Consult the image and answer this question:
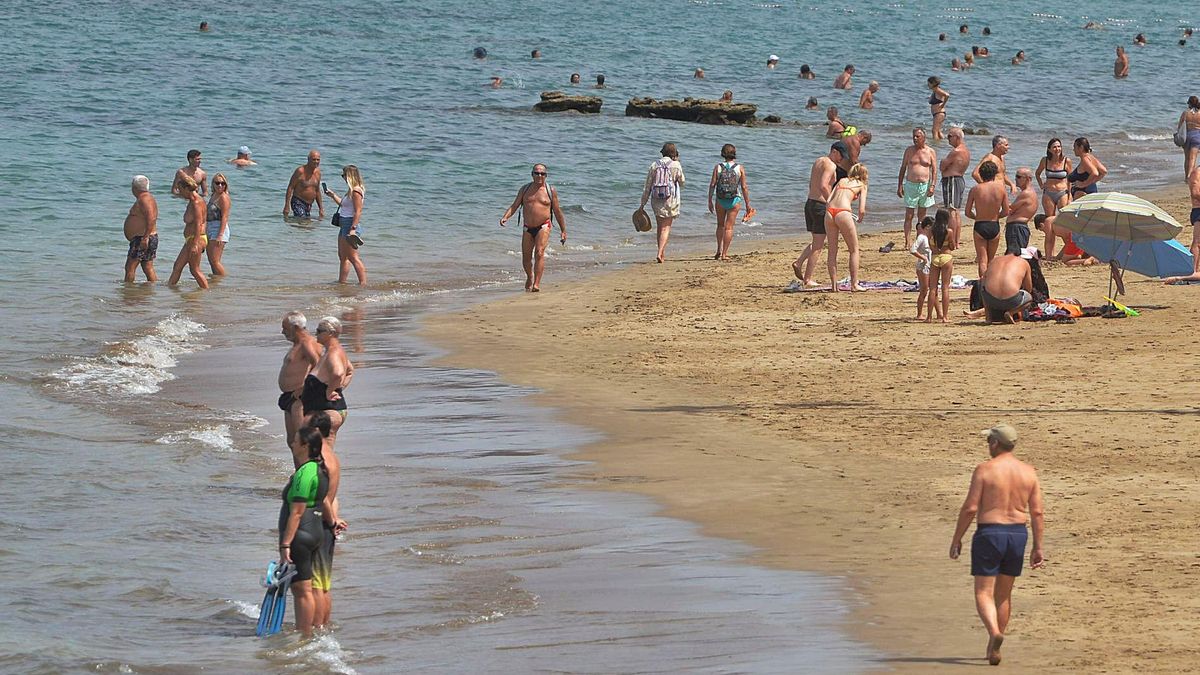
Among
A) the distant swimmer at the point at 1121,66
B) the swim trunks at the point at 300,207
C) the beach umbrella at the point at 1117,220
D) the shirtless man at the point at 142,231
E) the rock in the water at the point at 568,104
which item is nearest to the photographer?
the beach umbrella at the point at 1117,220

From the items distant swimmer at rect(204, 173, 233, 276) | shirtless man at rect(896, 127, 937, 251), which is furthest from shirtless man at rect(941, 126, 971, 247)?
distant swimmer at rect(204, 173, 233, 276)

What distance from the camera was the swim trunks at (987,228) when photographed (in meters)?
16.0

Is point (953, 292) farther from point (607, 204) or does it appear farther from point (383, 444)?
point (607, 204)

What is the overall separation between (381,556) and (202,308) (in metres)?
9.68

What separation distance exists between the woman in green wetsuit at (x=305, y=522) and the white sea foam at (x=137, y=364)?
20.8ft

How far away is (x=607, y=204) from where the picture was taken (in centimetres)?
2748

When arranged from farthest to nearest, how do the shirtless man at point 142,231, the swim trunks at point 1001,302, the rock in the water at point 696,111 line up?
the rock in the water at point 696,111, the shirtless man at point 142,231, the swim trunks at point 1001,302

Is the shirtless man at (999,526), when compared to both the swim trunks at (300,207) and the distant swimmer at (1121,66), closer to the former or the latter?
the swim trunks at (300,207)

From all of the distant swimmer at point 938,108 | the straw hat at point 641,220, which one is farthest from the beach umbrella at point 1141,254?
the distant swimmer at point 938,108

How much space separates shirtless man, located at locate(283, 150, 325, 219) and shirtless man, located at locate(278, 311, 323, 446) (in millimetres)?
13502

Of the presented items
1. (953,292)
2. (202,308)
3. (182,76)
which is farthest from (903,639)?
(182,76)

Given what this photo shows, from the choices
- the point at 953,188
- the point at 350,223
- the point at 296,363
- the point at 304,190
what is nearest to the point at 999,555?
the point at 296,363

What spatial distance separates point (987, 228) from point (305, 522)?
33.4 feet

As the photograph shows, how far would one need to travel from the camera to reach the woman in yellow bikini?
573 inches
